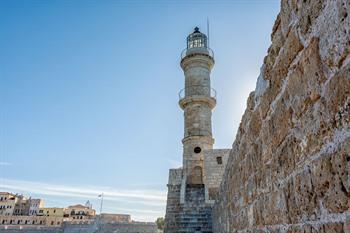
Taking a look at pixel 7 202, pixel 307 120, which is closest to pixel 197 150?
pixel 307 120

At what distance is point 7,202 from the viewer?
5225 centimetres

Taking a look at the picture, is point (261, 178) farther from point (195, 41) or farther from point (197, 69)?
point (195, 41)

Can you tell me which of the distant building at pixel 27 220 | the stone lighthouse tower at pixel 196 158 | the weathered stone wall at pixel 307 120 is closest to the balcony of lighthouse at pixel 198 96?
the stone lighthouse tower at pixel 196 158

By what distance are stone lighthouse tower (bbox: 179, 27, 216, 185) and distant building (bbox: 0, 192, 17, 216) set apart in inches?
1859

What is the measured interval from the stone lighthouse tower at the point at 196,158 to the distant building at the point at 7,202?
155ft

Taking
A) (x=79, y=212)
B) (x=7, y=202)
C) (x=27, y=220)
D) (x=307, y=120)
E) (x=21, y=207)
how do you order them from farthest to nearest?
1. (x=79, y=212)
2. (x=21, y=207)
3. (x=7, y=202)
4. (x=27, y=220)
5. (x=307, y=120)

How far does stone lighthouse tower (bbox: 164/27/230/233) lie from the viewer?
13.9m

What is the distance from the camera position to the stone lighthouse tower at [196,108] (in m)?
18.4

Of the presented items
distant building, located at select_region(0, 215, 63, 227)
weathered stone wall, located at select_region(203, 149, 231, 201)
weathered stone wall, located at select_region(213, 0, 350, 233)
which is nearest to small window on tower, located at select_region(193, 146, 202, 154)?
weathered stone wall, located at select_region(203, 149, 231, 201)

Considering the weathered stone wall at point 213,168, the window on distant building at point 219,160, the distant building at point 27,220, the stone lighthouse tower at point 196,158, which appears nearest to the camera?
the stone lighthouse tower at point 196,158

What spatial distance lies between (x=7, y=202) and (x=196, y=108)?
1968 inches

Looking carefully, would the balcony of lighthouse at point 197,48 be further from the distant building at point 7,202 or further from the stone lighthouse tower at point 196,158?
the distant building at point 7,202

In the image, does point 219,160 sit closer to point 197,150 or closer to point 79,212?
point 197,150

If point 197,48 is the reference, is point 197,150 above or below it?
below
